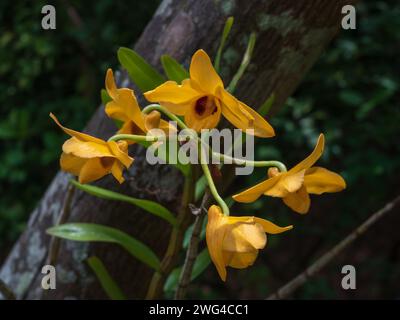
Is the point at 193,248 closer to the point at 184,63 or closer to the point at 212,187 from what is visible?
the point at 212,187

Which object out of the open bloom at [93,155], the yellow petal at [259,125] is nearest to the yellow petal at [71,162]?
the open bloom at [93,155]

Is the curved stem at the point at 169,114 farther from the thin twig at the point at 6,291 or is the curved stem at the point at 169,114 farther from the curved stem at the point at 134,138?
the thin twig at the point at 6,291

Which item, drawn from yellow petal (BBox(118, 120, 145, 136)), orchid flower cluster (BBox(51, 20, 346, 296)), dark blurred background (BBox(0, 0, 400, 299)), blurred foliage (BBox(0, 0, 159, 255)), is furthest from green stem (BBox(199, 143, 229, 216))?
blurred foliage (BBox(0, 0, 159, 255))

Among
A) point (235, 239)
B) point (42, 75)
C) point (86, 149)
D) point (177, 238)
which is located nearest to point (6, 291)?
point (177, 238)

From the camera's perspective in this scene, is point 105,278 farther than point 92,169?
Yes

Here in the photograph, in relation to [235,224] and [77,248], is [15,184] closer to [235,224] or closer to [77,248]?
[77,248]

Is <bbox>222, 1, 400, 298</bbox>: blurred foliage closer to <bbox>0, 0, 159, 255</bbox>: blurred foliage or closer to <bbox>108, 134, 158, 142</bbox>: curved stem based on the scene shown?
<bbox>0, 0, 159, 255</bbox>: blurred foliage
